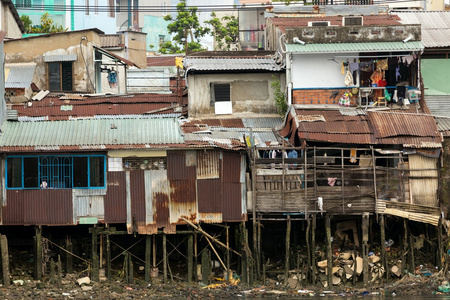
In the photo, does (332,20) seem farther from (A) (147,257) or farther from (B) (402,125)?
(A) (147,257)

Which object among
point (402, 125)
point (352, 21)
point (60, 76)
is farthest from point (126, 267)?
point (352, 21)

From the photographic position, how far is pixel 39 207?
27594 mm

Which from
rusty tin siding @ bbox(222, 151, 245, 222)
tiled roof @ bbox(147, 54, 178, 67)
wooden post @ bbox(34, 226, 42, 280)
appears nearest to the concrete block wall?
rusty tin siding @ bbox(222, 151, 245, 222)

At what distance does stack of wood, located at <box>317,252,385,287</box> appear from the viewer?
91.4 ft

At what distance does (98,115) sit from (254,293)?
8224 millimetres

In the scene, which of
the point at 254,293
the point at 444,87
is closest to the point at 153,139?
the point at 254,293

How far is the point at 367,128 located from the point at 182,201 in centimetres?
625

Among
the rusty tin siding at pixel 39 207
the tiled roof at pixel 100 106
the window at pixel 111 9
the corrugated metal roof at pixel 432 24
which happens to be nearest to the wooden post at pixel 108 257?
the rusty tin siding at pixel 39 207

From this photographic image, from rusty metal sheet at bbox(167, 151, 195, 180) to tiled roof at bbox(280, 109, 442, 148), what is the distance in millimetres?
3446

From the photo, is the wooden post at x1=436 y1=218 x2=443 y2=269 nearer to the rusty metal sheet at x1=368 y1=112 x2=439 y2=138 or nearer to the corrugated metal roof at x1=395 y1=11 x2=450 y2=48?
the rusty metal sheet at x1=368 y1=112 x2=439 y2=138

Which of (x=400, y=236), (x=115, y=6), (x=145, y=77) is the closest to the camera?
(x=400, y=236)

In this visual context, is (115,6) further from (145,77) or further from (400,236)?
(400,236)

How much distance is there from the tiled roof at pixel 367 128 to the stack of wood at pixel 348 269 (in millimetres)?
3701

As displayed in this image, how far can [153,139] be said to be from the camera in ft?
91.3
